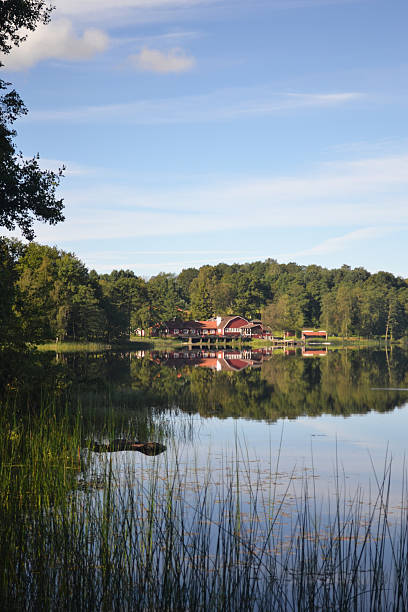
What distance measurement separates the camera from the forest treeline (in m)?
61.5

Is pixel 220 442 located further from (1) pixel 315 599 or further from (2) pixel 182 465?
(1) pixel 315 599

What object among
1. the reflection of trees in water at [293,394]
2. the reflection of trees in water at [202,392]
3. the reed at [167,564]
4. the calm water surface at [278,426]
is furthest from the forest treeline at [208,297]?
the reed at [167,564]

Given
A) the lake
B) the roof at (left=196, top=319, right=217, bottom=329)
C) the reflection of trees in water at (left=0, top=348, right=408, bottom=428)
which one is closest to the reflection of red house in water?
the reflection of trees in water at (left=0, top=348, right=408, bottom=428)

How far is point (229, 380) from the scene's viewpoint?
37750 mm

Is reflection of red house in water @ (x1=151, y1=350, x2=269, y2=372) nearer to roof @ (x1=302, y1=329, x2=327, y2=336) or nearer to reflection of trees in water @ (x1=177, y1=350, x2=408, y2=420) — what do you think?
reflection of trees in water @ (x1=177, y1=350, x2=408, y2=420)

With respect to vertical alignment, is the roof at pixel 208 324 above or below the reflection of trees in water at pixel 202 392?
above

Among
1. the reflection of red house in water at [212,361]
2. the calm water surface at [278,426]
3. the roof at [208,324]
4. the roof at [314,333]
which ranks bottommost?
the calm water surface at [278,426]

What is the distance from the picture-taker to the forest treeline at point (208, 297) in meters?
61.5

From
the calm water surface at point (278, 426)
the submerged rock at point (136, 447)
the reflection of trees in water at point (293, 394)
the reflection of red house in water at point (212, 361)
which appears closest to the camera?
the calm water surface at point (278, 426)

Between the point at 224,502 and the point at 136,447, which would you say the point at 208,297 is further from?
the point at 224,502

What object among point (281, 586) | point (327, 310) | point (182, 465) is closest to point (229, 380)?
point (182, 465)

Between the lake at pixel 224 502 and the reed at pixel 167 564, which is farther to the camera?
the lake at pixel 224 502

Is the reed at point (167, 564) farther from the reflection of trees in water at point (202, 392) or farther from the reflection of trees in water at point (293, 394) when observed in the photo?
the reflection of trees in water at point (293, 394)

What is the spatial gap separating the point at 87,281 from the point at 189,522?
61.4 m
